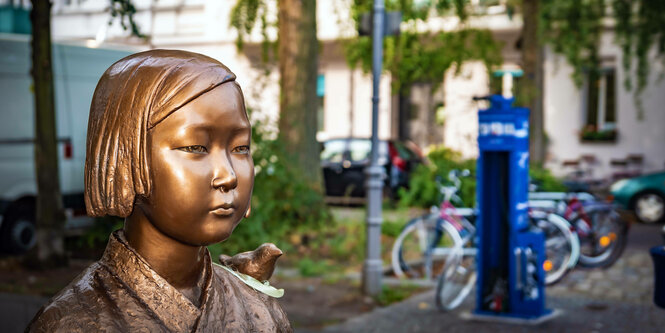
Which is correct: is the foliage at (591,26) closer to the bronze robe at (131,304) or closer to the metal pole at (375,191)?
the metal pole at (375,191)

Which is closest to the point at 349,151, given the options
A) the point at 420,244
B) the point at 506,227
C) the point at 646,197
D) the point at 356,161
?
the point at 356,161

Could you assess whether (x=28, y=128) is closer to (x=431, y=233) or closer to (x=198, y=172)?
(x=431, y=233)

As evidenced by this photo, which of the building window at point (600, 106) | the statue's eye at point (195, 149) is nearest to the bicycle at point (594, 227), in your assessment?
the statue's eye at point (195, 149)

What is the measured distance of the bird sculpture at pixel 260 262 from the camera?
2035mm

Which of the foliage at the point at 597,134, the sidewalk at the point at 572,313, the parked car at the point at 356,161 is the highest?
the foliage at the point at 597,134

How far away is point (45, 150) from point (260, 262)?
6892 mm

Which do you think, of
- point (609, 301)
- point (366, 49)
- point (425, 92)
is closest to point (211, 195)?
point (609, 301)

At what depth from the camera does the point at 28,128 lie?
33.4 ft

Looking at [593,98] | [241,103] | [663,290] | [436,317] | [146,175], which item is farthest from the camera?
[593,98]

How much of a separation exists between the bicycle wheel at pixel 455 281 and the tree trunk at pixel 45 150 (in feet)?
13.5

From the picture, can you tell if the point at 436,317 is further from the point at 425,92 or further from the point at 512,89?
the point at 425,92

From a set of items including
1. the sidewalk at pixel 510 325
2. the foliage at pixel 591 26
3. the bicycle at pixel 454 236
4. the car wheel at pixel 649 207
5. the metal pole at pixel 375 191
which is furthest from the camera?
the car wheel at pixel 649 207

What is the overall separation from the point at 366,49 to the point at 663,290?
10.9m

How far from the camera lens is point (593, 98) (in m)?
23.0
